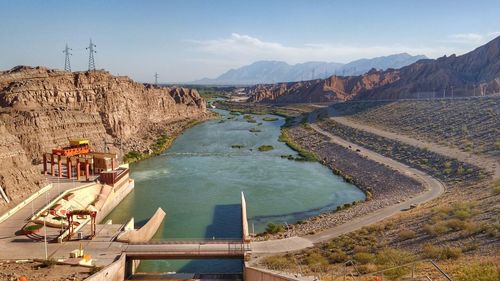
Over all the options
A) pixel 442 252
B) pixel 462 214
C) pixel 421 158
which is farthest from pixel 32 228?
pixel 421 158

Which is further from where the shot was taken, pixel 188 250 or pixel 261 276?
pixel 188 250

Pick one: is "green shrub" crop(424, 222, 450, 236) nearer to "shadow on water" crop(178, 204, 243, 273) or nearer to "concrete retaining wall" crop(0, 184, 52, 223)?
"shadow on water" crop(178, 204, 243, 273)

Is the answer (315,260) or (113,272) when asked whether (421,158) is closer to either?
(315,260)

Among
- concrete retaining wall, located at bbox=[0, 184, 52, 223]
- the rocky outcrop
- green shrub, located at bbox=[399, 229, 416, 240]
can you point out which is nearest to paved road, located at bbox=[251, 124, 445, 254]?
green shrub, located at bbox=[399, 229, 416, 240]

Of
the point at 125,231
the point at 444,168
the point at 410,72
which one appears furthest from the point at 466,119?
the point at 410,72

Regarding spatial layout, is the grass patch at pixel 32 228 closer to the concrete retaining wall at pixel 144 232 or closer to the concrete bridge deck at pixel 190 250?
the concrete retaining wall at pixel 144 232

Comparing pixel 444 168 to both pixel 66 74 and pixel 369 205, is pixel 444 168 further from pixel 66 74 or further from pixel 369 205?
pixel 66 74

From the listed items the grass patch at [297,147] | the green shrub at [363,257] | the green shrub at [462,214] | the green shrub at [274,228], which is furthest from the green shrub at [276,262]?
the grass patch at [297,147]
